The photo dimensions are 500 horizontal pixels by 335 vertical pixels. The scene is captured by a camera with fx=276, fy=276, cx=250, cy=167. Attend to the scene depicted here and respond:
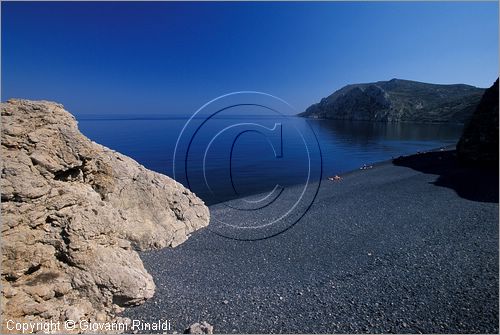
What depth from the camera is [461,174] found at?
1833cm

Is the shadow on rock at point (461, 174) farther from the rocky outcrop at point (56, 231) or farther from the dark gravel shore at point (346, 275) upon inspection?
the rocky outcrop at point (56, 231)

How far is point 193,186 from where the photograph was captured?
22.3 m

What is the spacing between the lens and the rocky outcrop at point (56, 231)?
5.15m

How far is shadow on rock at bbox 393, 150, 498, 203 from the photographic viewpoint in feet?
46.3

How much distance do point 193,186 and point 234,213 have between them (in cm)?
963

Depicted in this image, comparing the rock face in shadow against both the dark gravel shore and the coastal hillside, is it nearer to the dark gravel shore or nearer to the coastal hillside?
the dark gravel shore

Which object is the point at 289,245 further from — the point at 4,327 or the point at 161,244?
the point at 4,327

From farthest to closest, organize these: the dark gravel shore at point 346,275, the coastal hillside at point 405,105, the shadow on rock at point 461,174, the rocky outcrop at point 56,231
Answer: the coastal hillside at point 405,105, the shadow on rock at point 461,174, the dark gravel shore at point 346,275, the rocky outcrop at point 56,231

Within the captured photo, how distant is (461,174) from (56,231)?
22036mm

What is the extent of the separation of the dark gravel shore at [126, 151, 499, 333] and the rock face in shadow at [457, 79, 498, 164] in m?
10.1

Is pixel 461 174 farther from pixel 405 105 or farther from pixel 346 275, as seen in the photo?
pixel 405 105

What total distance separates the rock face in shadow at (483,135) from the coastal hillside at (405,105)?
10168cm

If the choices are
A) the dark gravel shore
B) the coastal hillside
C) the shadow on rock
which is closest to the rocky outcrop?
the dark gravel shore

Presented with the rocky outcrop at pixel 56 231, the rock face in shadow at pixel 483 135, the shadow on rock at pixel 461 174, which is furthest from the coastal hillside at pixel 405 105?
the rocky outcrop at pixel 56 231
